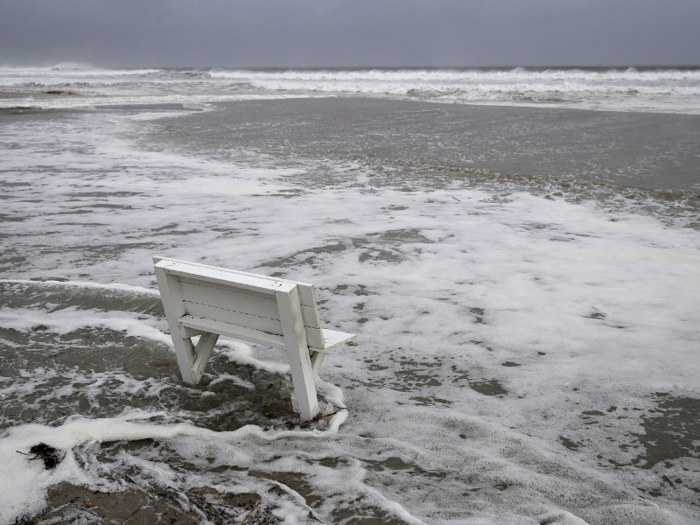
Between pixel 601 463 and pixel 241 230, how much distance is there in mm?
5259

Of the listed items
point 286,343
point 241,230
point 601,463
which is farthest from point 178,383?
point 241,230

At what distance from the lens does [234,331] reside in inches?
124

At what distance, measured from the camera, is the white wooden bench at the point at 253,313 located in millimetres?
2875

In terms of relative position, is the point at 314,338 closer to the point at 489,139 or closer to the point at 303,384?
the point at 303,384

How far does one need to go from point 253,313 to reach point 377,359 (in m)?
1.30

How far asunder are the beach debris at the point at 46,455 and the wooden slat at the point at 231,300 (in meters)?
1.05

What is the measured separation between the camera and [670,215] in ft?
24.9

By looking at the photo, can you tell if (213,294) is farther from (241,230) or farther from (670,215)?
(670,215)

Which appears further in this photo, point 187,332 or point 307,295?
point 187,332

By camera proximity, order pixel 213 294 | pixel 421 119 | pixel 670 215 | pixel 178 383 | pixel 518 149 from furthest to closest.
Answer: pixel 421 119 < pixel 518 149 < pixel 670 215 < pixel 178 383 < pixel 213 294

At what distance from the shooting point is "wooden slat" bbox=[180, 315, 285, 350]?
304cm

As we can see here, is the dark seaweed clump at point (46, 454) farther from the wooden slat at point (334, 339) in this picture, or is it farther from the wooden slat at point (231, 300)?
the wooden slat at point (334, 339)

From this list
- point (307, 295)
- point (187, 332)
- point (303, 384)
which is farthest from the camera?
point (187, 332)

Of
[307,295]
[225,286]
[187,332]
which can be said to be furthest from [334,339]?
[187,332]
